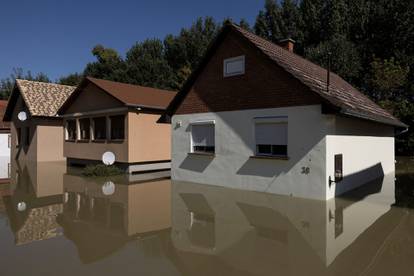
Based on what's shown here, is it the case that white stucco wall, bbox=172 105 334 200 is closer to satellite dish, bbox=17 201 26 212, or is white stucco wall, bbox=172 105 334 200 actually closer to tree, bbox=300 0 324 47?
satellite dish, bbox=17 201 26 212

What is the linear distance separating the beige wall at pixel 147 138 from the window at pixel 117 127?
1374 mm

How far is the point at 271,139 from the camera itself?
1064 centimetres

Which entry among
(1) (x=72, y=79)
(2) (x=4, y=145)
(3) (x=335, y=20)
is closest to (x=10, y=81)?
(1) (x=72, y=79)

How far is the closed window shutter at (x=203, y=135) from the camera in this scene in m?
12.6

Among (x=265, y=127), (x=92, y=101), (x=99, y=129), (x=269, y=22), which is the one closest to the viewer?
(x=265, y=127)

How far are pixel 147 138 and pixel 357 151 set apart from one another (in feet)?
33.9

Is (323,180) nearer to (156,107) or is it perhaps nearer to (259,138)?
(259,138)

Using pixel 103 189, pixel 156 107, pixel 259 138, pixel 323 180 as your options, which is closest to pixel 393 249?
pixel 323 180

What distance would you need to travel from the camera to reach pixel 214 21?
47344 millimetres

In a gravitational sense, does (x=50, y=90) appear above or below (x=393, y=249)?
above

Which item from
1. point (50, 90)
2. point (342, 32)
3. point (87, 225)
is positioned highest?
point (342, 32)

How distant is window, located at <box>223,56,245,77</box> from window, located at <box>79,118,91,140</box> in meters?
11.4

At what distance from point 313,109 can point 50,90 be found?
23115mm

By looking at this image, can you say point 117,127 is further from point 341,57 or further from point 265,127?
point 341,57
